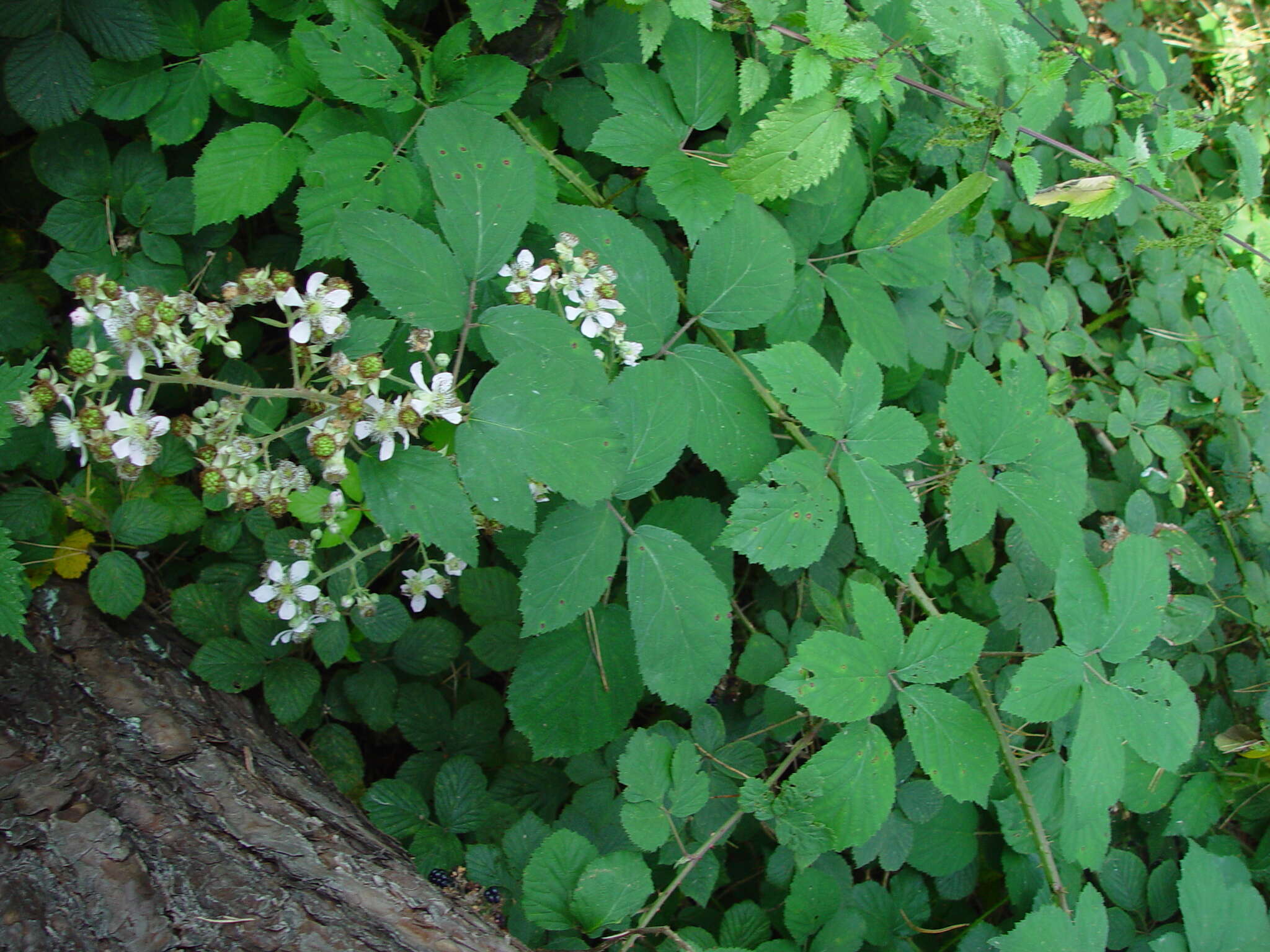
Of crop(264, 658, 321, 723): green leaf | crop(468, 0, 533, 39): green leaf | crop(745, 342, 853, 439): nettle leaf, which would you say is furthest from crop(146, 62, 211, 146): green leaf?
crop(745, 342, 853, 439): nettle leaf

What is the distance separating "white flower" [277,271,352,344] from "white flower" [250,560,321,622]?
1.77 feet

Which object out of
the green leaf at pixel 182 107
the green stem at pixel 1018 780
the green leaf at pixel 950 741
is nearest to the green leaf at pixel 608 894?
the green leaf at pixel 950 741

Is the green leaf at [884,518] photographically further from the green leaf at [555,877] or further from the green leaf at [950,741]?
the green leaf at [555,877]

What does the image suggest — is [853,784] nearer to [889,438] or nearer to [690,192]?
[889,438]

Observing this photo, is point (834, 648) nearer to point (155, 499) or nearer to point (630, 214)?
point (630, 214)

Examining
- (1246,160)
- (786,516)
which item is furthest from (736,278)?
(1246,160)

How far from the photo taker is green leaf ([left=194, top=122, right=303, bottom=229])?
1.68 metres

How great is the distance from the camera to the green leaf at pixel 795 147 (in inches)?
69.0

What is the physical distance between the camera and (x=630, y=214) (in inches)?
79.6

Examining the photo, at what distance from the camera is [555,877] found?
4.97ft

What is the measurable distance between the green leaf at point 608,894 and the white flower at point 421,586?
0.66 meters

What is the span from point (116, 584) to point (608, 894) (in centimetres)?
117

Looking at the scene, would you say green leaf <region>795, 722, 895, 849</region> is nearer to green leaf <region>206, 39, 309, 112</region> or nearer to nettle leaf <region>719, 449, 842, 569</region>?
nettle leaf <region>719, 449, 842, 569</region>

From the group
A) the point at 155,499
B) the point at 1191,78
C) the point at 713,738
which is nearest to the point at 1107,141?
the point at 1191,78
